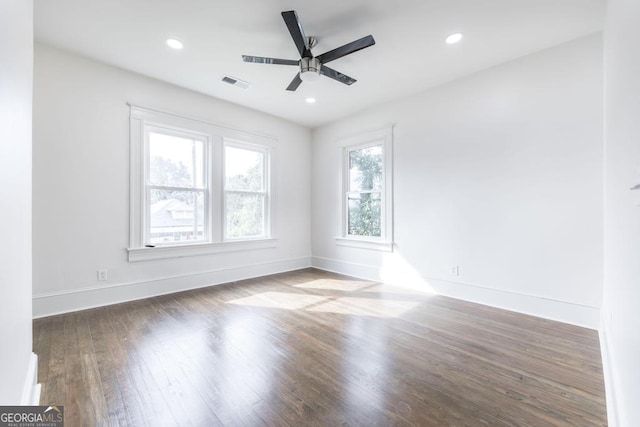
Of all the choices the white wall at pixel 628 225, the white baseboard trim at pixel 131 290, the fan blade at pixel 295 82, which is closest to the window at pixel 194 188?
the white baseboard trim at pixel 131 290

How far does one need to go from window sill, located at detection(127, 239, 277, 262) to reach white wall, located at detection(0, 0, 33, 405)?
6.72ft

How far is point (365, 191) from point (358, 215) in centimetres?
47

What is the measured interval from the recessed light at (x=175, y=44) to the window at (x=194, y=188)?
1.07 m

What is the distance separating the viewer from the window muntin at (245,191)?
4488 mm

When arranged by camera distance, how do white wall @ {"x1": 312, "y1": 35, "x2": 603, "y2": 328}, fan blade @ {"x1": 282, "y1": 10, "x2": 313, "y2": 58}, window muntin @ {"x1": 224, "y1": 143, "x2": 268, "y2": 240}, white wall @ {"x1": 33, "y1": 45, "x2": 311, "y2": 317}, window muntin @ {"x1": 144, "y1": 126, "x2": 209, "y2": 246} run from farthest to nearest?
window muntin @ {"x1": 224, "y1": 143, "x2": 268, "y2": 240}
window muntin @ {"x1": 144, "y1": 126, "x2": 209, "y2": 246}
white wall @ {"x1": 33, "y1": 45, "x2": 311, "y2": 317}
white wall @ {"x1": 312, "y1": 35, "x2": 603, "y2": 328}
fan blade @ {"x1": 282, "y1": 10, "x2": 313, "y2": 58}

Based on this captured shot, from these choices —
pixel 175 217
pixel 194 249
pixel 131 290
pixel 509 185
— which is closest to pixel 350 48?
pixel 509 185

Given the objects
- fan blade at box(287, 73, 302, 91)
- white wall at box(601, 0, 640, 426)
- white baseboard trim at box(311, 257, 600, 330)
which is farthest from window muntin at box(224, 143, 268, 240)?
white wall at box(601, 0, 640, 426)

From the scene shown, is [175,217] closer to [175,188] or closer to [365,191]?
[175,188]

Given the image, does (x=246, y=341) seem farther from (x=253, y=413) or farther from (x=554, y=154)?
(x=554, y=154)

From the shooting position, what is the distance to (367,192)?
187 inches

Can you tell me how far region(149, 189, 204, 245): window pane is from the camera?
3.71 meters

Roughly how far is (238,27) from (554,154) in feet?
11.5

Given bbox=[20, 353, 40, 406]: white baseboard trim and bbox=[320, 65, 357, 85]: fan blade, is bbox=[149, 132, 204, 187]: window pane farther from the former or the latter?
bbox=[20, 353, 40, 406]: white baseboard trim

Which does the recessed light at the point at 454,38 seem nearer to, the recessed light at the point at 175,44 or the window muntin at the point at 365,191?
the window muntin at the point at 365,191
